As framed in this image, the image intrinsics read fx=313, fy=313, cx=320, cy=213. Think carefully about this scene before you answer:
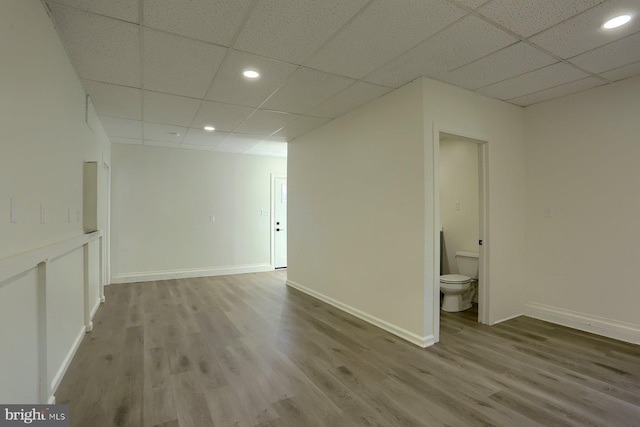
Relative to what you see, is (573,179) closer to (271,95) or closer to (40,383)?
(271,95)

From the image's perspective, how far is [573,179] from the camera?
10.9ft

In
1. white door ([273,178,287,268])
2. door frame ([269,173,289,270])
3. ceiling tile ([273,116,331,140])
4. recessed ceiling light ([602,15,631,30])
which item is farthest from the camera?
white door ([273,178,287,268])

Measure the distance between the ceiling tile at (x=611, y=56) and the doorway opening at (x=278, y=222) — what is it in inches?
214

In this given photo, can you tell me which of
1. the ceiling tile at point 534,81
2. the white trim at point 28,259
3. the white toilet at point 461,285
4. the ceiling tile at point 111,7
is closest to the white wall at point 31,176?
the white trim at point 28,259

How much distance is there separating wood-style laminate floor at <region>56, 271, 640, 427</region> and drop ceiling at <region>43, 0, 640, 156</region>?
2.47 metres

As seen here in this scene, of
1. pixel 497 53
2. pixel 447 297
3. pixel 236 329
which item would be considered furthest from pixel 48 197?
pixel 447 297

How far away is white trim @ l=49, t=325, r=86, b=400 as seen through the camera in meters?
2.14

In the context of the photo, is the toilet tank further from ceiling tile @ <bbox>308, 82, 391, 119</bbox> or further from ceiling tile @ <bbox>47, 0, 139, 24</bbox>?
ceiling tile @ <bbox>47, 0, 139, 24</bbox>

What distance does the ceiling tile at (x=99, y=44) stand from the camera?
205cm

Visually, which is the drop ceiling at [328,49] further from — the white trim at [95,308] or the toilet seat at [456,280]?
the white trim at [95,308]

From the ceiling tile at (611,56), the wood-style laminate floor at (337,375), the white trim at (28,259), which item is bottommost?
the wood-style laminate floor at (337,375)

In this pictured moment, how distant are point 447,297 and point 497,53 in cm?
274

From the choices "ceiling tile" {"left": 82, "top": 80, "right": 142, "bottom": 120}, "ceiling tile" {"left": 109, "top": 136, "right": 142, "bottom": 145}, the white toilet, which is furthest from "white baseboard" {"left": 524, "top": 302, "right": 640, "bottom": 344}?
"ceiling tile" {"left": 109, "top": 136, "right": 142, "bottom": 145}

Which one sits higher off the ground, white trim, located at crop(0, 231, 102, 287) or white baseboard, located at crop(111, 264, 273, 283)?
white trim, located at crop(0, 231, 102, 287)
